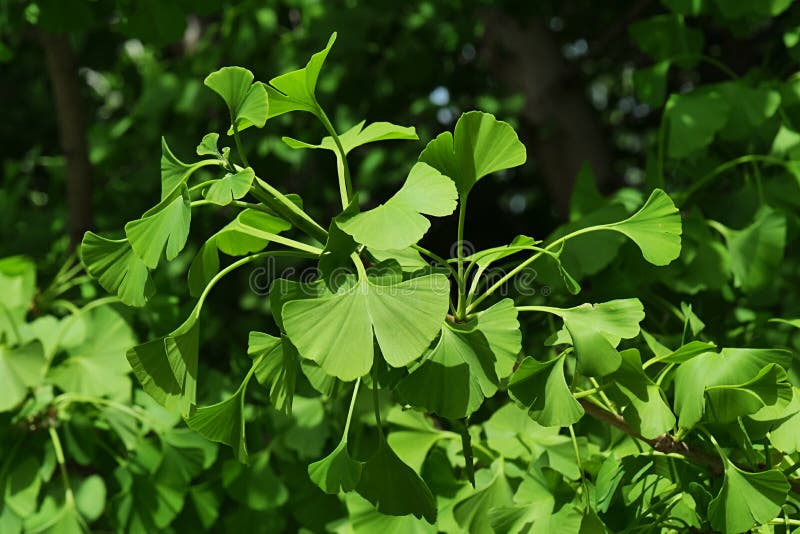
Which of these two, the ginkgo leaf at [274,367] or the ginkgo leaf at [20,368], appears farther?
the ginkgo leaf at [20,368]

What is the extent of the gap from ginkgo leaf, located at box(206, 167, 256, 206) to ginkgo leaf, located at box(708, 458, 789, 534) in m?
0.39

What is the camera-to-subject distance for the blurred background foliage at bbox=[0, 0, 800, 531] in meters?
0.98

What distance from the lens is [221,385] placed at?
3.45 ft

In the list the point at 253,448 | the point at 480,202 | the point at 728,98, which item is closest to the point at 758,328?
the point at 728,98

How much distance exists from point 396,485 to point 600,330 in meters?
0.19

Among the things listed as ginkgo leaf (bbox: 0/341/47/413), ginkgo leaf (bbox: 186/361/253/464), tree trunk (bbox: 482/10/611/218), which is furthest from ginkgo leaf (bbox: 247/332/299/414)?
tree trunk (bbox: 482/10/611/218)

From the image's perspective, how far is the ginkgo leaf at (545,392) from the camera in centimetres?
60

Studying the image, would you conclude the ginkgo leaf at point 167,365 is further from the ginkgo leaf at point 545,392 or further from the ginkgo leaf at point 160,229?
the ginkgo leaf at point 545,392

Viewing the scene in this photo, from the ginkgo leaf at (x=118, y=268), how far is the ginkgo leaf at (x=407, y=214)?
0.17 meters

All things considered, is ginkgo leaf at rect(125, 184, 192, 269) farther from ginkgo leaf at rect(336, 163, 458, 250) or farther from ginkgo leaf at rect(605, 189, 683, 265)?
ginkgo leaf at rect(605, 189, 683, 265)

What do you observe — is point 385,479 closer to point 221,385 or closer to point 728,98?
point 221,385

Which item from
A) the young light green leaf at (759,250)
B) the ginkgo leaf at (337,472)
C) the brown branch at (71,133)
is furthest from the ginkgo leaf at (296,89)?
the brown branch at (71,133)

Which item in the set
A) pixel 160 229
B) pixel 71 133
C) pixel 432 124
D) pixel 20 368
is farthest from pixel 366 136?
pixel 432 124

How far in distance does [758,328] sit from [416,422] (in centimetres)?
38
